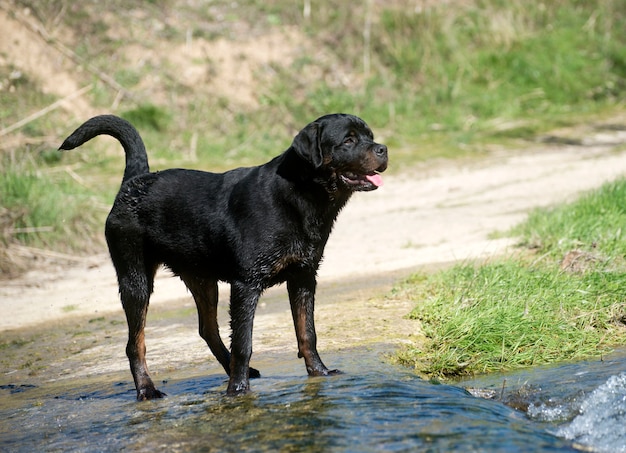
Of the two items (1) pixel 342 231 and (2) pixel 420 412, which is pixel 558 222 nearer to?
(1) pixel 342 231

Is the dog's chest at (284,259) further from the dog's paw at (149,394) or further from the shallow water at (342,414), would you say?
the dog's paw at (149,394)

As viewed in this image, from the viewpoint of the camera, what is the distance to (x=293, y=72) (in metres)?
16.5

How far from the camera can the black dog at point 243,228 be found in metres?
5.34

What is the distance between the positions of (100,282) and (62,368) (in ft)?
9.28

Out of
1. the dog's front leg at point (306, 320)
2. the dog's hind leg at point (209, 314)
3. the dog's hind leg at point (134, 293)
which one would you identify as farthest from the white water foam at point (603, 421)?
the dog's hind leg at point (134, 293)

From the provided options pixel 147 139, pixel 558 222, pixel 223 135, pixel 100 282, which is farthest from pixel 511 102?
pixel 100 282

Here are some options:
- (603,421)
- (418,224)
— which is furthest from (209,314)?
(418,224)

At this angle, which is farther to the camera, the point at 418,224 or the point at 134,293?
the point at 418,224

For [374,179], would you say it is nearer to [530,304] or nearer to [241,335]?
[241,335]

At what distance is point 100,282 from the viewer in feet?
31.0

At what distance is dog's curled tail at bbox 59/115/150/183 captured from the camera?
6156 millimetres

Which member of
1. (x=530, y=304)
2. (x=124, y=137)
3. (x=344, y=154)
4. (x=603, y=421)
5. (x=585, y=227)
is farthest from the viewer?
(x=585, y=227)

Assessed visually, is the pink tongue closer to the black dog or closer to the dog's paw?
the black dog

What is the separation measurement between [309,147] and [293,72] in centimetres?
1132
